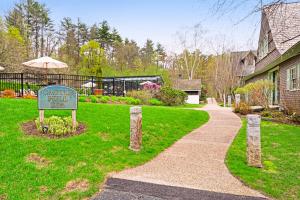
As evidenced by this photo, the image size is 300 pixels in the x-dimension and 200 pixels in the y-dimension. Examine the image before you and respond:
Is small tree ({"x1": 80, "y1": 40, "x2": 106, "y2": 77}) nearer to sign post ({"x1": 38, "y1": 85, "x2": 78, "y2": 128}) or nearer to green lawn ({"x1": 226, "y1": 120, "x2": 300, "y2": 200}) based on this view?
sign post ({"x1": 38, "y1": 85, "x2": 78, "y2": 128})

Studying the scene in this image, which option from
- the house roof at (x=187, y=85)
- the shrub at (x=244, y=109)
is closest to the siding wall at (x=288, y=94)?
the shrub at (x=244, y=109)

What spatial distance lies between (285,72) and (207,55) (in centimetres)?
3865

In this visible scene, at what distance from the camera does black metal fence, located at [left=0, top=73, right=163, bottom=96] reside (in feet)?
55.5

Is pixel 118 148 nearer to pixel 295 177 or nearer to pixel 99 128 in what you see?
pixel 99 128

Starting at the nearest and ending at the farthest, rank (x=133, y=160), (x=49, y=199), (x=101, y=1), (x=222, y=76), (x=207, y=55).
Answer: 1. (x=49, y=199)
2. (x=133, y=160)
3. (x=101, y=1)
4. (x=222, y=76)
5. (x=207, y=55)

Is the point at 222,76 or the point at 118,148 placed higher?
the point at 222,76

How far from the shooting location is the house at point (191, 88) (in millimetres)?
38625

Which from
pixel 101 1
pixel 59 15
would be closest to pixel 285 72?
pixel 101 1

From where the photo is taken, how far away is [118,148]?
6.25m

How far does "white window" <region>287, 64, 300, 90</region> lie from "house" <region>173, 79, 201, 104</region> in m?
24.3

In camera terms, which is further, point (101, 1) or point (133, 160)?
point (101, 1)

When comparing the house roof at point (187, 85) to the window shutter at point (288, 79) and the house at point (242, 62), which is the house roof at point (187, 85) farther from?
the window shutter at point (288, 79)

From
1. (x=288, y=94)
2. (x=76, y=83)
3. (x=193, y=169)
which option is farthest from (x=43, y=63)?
(x=288, y=94)

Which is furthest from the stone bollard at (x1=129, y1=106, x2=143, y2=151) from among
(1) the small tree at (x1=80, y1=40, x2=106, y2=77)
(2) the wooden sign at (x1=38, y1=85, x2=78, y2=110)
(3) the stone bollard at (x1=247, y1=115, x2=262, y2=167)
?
(1) the small tree at (x1=80, y1=40, x2=106, y2=77)
